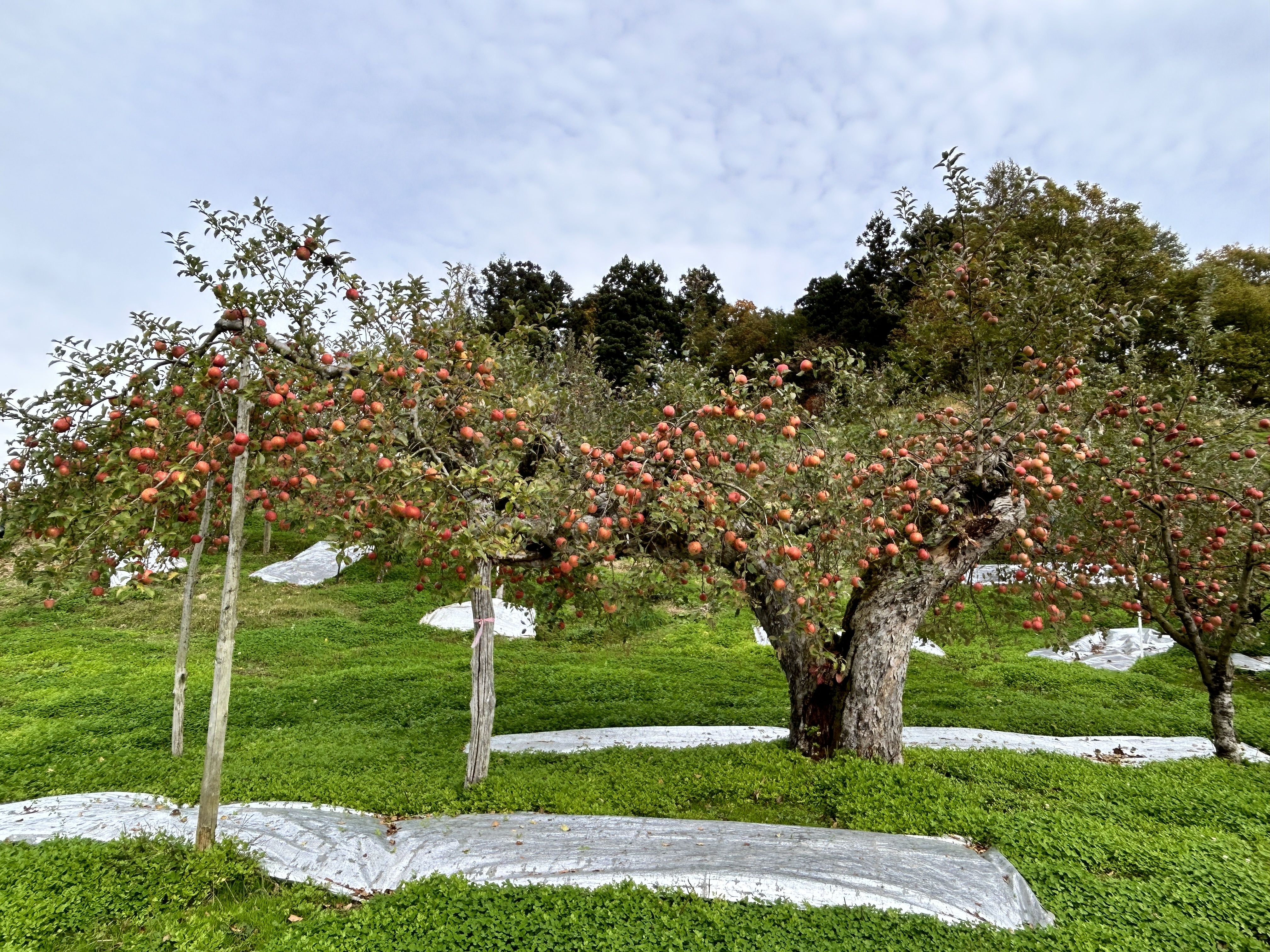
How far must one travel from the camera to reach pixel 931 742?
8094 mm

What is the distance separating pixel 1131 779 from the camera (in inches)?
248

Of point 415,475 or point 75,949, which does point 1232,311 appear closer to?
point 415,475

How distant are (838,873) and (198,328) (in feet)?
19.5

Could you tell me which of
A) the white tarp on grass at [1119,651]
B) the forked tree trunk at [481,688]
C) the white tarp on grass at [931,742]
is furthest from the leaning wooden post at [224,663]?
the white tarp on grass at [1119,651]

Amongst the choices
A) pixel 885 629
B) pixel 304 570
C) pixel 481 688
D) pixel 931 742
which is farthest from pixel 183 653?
pixel 304 570

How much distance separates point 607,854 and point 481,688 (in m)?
1.89

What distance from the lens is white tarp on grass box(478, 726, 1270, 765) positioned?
301 inches

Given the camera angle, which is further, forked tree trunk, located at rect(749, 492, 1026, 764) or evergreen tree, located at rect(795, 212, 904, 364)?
evergreen tree, located at rect(795, 212, 904, 364)

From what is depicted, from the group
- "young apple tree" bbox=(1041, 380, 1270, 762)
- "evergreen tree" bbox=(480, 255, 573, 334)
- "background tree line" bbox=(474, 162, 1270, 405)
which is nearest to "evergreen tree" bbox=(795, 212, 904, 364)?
"background tree line" bbox=(474, 162, 1270, 405)

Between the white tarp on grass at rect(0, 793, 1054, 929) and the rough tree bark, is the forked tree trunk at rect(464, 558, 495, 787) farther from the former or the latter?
the rough tree bark

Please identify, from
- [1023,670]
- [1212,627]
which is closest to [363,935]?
[1212,627]

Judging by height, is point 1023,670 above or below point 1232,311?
below

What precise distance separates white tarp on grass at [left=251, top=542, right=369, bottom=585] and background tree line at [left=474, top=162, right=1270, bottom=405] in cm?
866

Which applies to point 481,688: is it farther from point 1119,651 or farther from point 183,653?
point 1119,651
